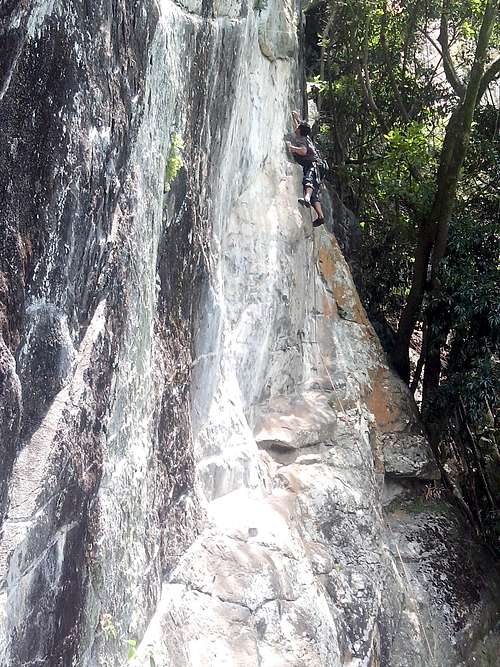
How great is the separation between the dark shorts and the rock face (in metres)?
0.15

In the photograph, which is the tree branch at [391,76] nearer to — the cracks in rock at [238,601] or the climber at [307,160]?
the climber at [307,160]

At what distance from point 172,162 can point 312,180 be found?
419 cm

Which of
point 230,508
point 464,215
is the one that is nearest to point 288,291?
point 230,508

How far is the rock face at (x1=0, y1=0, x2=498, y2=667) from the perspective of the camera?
149 inches

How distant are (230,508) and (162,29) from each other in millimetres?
4023

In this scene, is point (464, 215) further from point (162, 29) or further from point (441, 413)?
point (162, 29)

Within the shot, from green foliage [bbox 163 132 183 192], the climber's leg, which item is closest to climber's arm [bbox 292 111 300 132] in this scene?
the climber's leg

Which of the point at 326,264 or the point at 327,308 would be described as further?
the point at 326,264

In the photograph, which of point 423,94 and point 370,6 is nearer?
point 370,6

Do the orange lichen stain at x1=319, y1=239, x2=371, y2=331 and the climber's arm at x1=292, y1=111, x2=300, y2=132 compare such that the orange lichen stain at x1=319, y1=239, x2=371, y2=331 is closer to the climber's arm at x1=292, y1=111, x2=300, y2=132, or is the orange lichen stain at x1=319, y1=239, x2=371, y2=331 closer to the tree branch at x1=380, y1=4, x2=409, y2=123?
the climber's arm at x1=292, y1=111, x2=300, y2=132

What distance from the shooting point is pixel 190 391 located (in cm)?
644

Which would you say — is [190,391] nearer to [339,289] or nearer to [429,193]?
[339,289]

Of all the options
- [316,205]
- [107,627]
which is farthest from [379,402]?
[107,627]

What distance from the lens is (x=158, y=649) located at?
526cm
